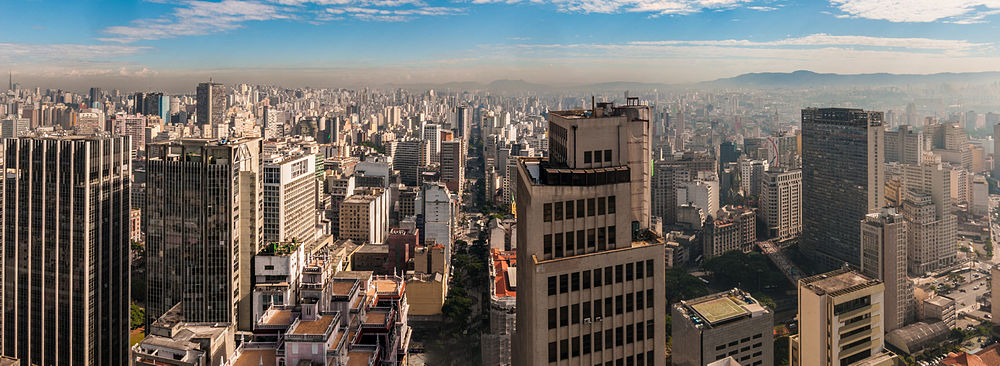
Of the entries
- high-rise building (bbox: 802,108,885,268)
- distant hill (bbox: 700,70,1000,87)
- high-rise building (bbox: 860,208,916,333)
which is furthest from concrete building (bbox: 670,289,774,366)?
distant hill (bbox: 700,70,1000,87)

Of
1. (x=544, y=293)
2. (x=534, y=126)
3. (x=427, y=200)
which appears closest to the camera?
(x=544, y=293)

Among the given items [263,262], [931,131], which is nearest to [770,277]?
[931,131]

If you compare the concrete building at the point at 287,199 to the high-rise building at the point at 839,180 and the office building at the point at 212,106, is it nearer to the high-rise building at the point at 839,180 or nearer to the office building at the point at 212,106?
the high-rise building at the point at 839,180

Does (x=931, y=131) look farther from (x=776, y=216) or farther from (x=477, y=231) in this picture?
(x=477, y=231)

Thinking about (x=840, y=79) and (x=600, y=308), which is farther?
(x=840, y=79)

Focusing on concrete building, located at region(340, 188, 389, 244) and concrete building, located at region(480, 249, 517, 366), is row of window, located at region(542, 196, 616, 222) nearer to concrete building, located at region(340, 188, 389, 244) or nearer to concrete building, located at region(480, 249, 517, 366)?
concrete building, located at region(480, 249, 517, 366)

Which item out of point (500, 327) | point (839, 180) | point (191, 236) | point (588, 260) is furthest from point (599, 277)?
point (839, 180)

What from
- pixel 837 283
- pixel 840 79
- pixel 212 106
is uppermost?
pixel 212 106

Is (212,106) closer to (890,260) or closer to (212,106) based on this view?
(212,106)
